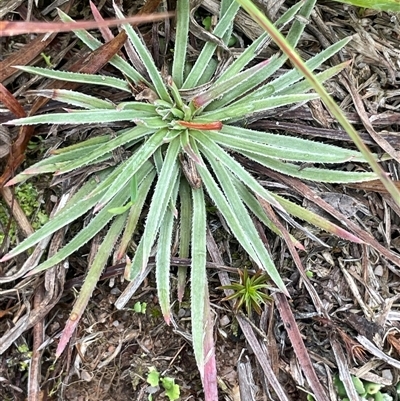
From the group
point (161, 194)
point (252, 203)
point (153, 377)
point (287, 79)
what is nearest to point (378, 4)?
point (287, 79)

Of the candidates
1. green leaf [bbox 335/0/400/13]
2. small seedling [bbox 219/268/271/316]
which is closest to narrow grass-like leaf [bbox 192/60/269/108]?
green leaf [bbox 335/0/400/13]

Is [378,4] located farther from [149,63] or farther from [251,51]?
[149,63]

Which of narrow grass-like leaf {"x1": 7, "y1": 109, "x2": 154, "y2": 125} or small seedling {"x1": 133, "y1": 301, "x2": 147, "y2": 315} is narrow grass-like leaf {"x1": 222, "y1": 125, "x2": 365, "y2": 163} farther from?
small seedling {"x1": 133, "y1": 301, "x2": 147, "y2": 315}

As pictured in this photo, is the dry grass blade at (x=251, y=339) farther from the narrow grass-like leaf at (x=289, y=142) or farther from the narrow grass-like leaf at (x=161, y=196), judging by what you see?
the narrow grass-like leaf at (x=289, y=142)

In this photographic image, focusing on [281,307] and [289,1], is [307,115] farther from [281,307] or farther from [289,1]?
[281,307]

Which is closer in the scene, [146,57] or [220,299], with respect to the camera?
[146,57]

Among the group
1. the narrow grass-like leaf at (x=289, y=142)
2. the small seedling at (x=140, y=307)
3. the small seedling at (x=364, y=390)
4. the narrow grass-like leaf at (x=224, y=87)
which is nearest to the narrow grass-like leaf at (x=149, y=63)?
the narrow grass-like leaf at (x=224, y=87)

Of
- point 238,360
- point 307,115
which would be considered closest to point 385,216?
point 307,115
